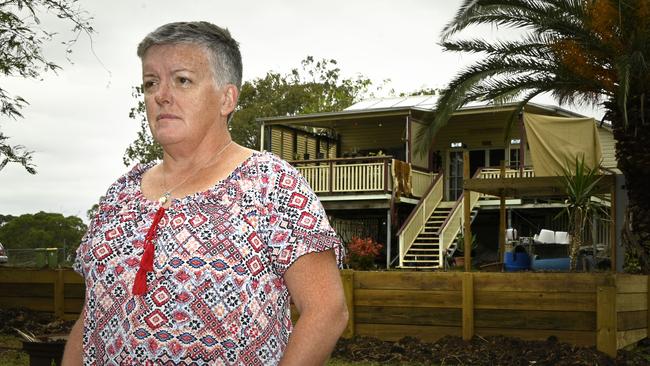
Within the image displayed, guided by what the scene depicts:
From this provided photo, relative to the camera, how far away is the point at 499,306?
12305mm

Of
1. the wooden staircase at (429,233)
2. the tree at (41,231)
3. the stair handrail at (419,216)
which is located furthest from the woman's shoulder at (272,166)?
the tree at (41,231)

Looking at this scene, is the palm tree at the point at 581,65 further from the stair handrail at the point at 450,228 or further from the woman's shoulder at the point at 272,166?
the woman's shoulder at the point at 272,166

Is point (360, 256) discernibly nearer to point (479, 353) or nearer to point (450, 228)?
point (450, 228)

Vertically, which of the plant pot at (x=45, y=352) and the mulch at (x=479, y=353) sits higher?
the plant pot at (x=45, y=352)

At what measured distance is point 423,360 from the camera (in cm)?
1204

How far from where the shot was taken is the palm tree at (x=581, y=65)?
17.0m

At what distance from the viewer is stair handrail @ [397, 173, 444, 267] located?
28.8 m

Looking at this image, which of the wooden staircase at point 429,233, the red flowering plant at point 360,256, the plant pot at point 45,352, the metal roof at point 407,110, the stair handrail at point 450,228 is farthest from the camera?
the metal roof at point 407,110

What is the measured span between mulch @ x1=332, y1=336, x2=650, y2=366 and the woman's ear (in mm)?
9354

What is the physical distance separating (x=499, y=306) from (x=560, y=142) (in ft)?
32.3

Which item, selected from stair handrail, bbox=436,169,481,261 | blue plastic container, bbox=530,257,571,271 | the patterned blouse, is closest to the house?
stair handrail, bbox=436,169,481,261

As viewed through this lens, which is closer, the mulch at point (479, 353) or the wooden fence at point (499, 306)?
the mulch at point (479, 353)

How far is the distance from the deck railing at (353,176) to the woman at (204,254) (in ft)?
89.8

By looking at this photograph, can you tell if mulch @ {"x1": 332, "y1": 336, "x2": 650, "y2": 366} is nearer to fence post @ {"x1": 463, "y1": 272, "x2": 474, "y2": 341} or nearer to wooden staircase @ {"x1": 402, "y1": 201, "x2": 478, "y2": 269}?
fence post @ {"x1": 463, "y1": 272, "x2": 474, "y2": 341}
